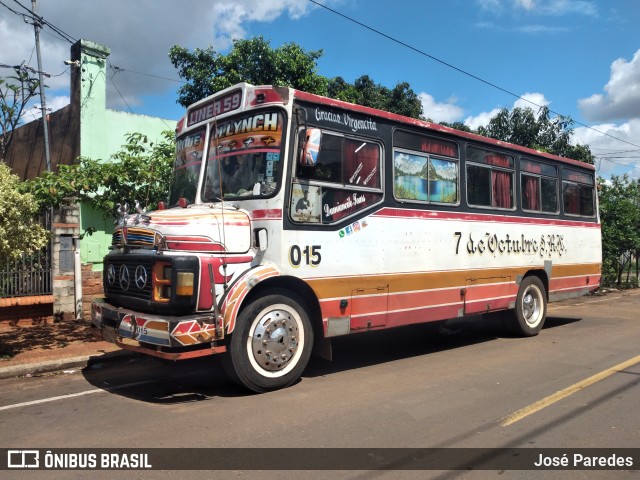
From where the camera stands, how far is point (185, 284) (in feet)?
16.4

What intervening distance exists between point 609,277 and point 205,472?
21.3m

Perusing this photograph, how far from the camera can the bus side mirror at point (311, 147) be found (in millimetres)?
5586

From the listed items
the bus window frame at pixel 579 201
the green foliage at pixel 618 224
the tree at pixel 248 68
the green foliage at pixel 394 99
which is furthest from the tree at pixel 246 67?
the green foliage at pixel 618 224

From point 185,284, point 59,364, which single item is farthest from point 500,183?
point 59,364

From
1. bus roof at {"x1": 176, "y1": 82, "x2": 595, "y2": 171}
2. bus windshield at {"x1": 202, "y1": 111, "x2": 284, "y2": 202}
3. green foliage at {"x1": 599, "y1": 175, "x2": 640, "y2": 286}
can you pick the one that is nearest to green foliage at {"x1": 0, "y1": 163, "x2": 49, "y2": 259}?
bus roof at {"x1": 176, "y1": 82, "x2": 595, "y2": 171}

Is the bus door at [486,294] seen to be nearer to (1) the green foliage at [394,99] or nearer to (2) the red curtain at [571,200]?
(2) the red curtain at [571,200]

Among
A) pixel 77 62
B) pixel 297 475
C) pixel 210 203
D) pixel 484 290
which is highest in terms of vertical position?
pixel 77 62

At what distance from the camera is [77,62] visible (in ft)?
39.1

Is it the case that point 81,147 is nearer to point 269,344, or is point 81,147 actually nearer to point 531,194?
point 269,344

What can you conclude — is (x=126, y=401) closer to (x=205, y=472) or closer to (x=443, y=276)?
(x=205, y=472)

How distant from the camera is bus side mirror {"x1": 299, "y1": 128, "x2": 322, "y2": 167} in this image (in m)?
5.59

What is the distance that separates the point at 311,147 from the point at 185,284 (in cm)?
197

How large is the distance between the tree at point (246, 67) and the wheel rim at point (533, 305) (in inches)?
302

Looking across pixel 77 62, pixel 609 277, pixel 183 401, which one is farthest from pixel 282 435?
pixel 609 277
